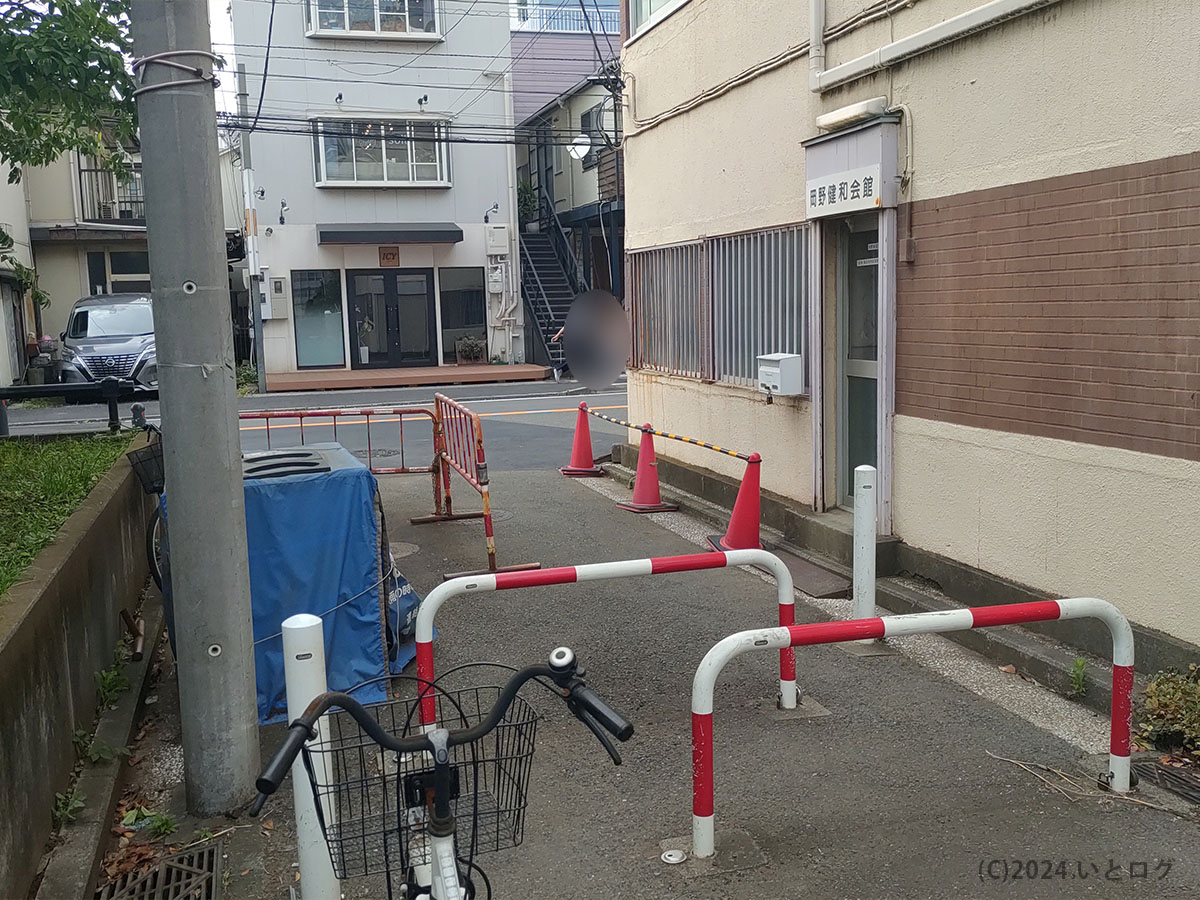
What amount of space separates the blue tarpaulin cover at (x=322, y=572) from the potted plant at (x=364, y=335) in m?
22.8

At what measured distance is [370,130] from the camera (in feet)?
88.0

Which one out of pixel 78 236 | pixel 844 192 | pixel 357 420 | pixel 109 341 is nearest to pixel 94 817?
pixel 844 192

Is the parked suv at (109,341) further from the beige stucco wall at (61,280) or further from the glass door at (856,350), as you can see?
the glass door at (856,350)

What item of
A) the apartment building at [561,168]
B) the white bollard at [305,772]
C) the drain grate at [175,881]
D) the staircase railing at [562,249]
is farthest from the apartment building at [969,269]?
the staircase railing at [562,249]

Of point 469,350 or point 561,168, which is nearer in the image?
point 469,350

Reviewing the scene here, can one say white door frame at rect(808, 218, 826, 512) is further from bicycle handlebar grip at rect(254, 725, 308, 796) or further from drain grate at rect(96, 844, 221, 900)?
bicycle handlebar grip at rect(254, 725, 308, 796)

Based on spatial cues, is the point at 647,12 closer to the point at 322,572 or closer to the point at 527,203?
the point at 322,572

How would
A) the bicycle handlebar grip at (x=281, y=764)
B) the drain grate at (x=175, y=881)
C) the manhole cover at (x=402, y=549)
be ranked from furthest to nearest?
1. the manhole cover at (x=402, y=549)
2. the drain grate at (x=175, y=881)
3. the bicycle handlebar grip at (x=281, y=764)

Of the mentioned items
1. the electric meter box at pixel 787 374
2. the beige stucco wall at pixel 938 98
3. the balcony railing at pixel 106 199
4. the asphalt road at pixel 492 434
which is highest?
the balcony railing at pixel 106 199

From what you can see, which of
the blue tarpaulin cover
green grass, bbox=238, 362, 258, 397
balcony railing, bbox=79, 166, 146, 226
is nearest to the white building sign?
the blue tarpaulin cover

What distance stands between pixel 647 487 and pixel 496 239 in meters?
18.9

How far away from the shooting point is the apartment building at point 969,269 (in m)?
5.29

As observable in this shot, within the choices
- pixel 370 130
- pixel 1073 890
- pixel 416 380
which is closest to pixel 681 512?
pixel 1073 890

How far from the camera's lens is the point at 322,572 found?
18.5ft
